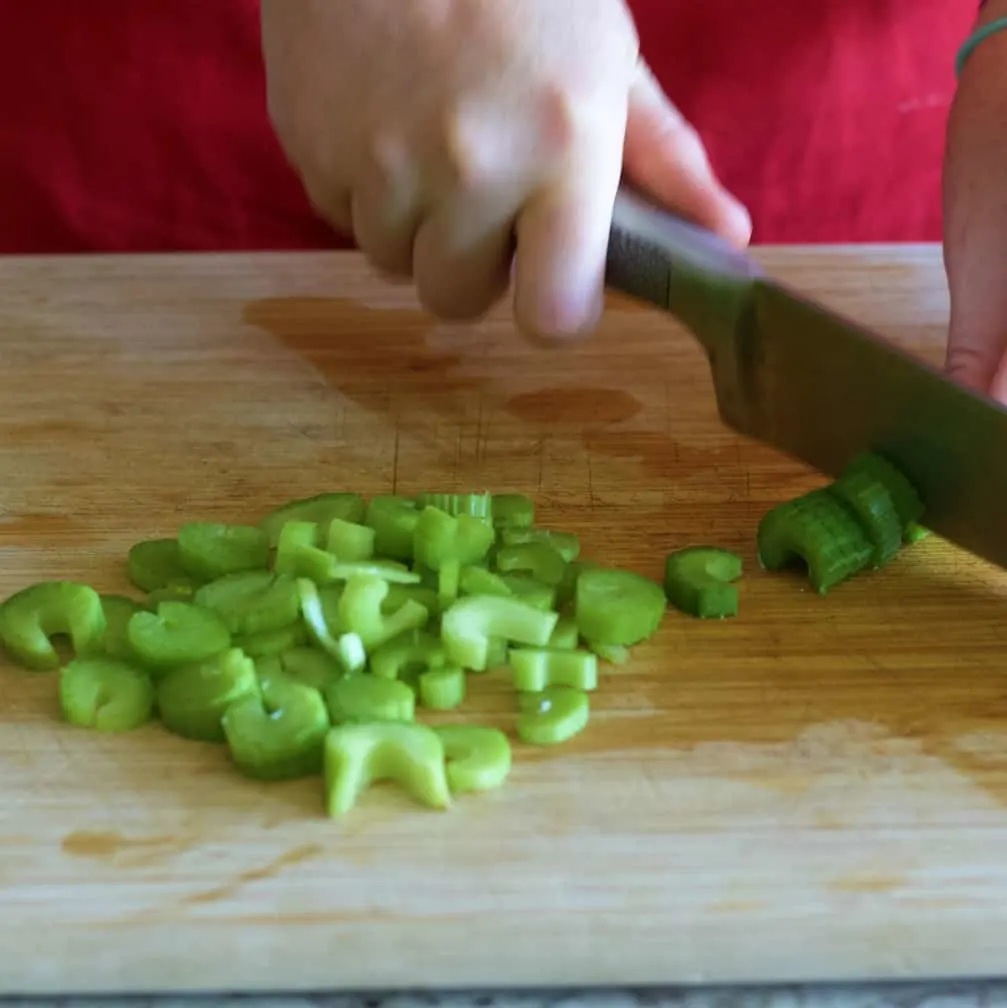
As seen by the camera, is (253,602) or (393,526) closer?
(253,602)

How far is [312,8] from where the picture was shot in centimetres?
129

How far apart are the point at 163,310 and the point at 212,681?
788mm

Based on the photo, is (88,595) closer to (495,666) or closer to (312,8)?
(495,666)

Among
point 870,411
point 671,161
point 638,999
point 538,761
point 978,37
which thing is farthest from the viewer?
point 978,37

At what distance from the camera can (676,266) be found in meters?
1.37

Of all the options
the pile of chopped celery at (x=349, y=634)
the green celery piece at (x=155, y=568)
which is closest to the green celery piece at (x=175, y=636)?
the pile of chopped celery at (x=349, y=634)

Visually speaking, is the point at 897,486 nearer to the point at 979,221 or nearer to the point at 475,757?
the point at 979,221

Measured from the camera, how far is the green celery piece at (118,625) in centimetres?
122

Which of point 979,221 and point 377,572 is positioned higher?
point 979,221

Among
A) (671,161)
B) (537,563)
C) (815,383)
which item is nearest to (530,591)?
(537,563)

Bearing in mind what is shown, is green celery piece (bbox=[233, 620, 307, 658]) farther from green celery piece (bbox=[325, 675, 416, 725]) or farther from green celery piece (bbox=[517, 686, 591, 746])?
green celery piece (bbox=[517, 686, 591, 746])

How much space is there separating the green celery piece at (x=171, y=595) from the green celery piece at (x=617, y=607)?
0.37 metres

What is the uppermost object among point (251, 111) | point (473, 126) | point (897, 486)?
point (473, 126)

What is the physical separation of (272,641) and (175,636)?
3.5 inches
